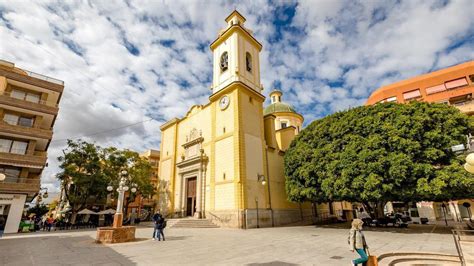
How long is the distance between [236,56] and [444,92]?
87.8 feet

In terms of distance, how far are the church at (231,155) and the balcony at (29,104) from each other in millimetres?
12144

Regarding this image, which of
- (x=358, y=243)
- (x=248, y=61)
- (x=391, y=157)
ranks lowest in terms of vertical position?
(x=358, y=243)

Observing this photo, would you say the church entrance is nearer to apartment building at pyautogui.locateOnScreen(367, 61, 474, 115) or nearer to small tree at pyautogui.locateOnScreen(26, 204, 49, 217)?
apartment building at pyautogui.locateOnScreen(367, 61, 474, 115)

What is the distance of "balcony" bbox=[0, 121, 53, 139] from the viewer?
820 inches

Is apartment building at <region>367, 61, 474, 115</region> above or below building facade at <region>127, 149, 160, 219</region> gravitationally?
above

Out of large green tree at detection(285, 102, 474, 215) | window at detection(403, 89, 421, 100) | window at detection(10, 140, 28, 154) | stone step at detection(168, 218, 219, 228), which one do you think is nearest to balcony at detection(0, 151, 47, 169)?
window at detection(10, 140, 28, 154)

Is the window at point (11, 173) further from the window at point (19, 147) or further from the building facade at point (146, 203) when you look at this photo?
the building facade at point (146, 203)

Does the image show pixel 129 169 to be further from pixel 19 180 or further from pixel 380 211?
pixel 380 211

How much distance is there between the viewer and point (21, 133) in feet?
70.8

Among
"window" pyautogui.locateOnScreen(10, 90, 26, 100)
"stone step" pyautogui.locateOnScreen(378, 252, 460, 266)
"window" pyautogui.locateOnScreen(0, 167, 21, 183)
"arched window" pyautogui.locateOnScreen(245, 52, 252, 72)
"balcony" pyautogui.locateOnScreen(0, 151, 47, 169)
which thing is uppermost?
"arched window" pyautogui.locateOnScreen(245, 52, 252, 72)

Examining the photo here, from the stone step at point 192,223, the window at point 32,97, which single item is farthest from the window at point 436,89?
the window at point 32,97

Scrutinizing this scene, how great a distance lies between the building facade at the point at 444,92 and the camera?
90.6 feet

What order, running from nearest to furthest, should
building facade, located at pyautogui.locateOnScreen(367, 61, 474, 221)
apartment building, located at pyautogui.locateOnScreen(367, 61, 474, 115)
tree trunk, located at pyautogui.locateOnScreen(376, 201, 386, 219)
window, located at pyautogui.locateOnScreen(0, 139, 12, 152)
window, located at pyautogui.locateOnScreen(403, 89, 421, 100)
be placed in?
tree trunk, located at pyautogui.locateOnScreen(376, 201, 386, 219)
window, located at pyautogui.locateOnScreen(0, 139, 12, 152)
apartment building, located at pyautogui.locateOnScreen(367, 61, 474, 115)
building facade, located at pyautogui.locateOnScreen(367, 61, 474, 221)
window, located at pyautogui.locateOnScreen(403, 89, 421, 100)

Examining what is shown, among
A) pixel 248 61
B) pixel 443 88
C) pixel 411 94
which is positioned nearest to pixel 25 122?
pixel 248 61
